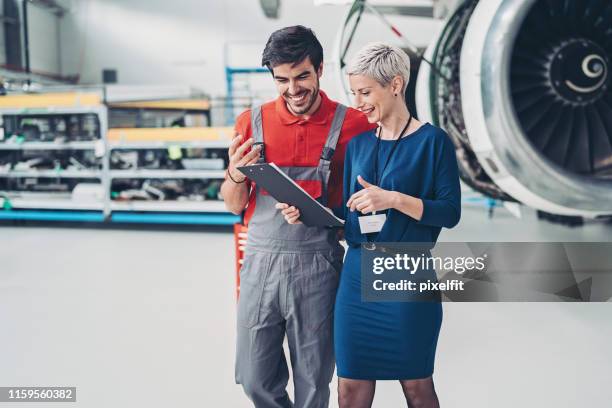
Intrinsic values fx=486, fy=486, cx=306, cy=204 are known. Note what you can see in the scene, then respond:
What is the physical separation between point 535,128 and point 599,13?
70cm

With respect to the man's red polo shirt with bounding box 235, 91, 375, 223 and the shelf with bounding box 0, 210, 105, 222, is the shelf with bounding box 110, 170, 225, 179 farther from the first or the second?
the man's red polo shirt with bounding box 235, 91, 375, 223

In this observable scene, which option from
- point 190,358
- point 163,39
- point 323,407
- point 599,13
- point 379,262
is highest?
point 163,39

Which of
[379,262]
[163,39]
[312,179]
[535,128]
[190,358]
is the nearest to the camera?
[379,262]

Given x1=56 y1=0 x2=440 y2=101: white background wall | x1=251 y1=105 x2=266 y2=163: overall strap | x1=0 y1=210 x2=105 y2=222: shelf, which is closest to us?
x1=251 y1=105 x2=266 y2=163: overall strap

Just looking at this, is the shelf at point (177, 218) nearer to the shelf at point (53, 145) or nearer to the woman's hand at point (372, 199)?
the shelf at point (53, 145)

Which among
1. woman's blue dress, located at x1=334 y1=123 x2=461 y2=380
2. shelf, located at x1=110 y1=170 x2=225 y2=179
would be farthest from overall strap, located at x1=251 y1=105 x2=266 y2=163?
shelf, located at x1=110 y1=170 x2=225 y2=179

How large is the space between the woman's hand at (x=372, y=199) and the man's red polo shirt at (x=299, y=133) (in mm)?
252

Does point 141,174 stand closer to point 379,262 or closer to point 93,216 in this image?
point 93,216

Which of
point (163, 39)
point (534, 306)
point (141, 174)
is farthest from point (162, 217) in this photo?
point (163, 39)

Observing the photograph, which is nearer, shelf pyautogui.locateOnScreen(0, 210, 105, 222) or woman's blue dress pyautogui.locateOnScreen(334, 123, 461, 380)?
woman's blue dress pyautogui.locateOnScreen(334, 123, 461, 380)

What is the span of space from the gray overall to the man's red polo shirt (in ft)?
0.07

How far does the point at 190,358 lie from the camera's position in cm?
231

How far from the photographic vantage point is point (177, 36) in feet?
35.7

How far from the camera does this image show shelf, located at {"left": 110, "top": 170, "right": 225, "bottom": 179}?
5.54m
